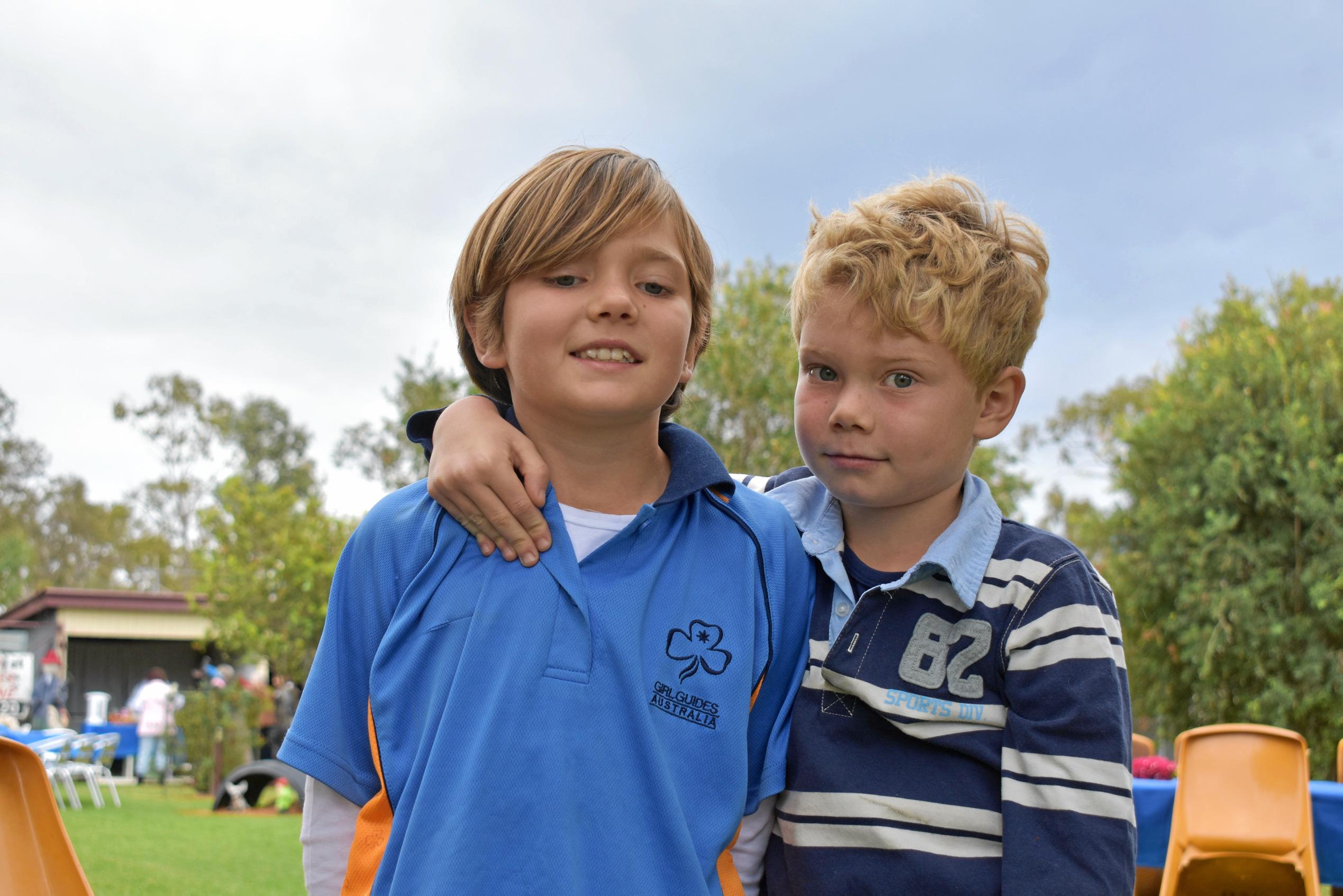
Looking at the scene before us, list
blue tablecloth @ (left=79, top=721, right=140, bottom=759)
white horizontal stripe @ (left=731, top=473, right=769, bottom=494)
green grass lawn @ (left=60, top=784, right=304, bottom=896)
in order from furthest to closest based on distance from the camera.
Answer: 1. blue tablecloth @ (left=79, top=721, right=140, bottom=759)
2. green grass lawn @ (left=60, top=784, right=304, bottom=896)
3. white horizontal stripe @ (left=731, top=473, right=769, bottom=494)

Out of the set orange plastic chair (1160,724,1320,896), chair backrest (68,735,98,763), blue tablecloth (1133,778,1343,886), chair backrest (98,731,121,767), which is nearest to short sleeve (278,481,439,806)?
blue tablecloth (1133,778,1343,886)

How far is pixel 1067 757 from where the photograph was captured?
1.36 m

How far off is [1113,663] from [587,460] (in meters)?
0.80

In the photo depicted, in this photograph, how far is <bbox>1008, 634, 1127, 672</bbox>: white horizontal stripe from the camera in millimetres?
1406

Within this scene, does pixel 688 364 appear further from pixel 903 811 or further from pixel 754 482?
pixel 903 811

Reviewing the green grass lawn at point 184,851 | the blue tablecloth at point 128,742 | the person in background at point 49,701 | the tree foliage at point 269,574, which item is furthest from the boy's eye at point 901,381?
the blue tablecloth at point 128,742

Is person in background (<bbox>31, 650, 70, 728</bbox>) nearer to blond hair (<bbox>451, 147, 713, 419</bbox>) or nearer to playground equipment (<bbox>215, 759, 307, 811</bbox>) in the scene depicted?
playground equipment (<bbox>215, 759, 307, 811</bbox>)

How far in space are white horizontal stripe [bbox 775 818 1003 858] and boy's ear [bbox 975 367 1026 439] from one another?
60 cm

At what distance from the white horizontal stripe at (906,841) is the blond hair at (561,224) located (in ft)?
2.42

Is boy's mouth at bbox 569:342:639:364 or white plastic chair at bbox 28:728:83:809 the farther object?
white plastic chair at bbox 28:728:83:809

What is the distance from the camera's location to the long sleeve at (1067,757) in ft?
4.37

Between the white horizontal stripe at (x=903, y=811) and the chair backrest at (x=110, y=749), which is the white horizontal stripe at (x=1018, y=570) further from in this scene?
the chair backrest at (x=110, y=749)

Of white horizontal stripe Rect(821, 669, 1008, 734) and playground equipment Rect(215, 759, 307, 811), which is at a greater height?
white horizontal stripe Rect(821, 669, 1008, 734)

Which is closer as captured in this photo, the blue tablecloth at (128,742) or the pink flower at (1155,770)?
the pink flower at (1155,770)
